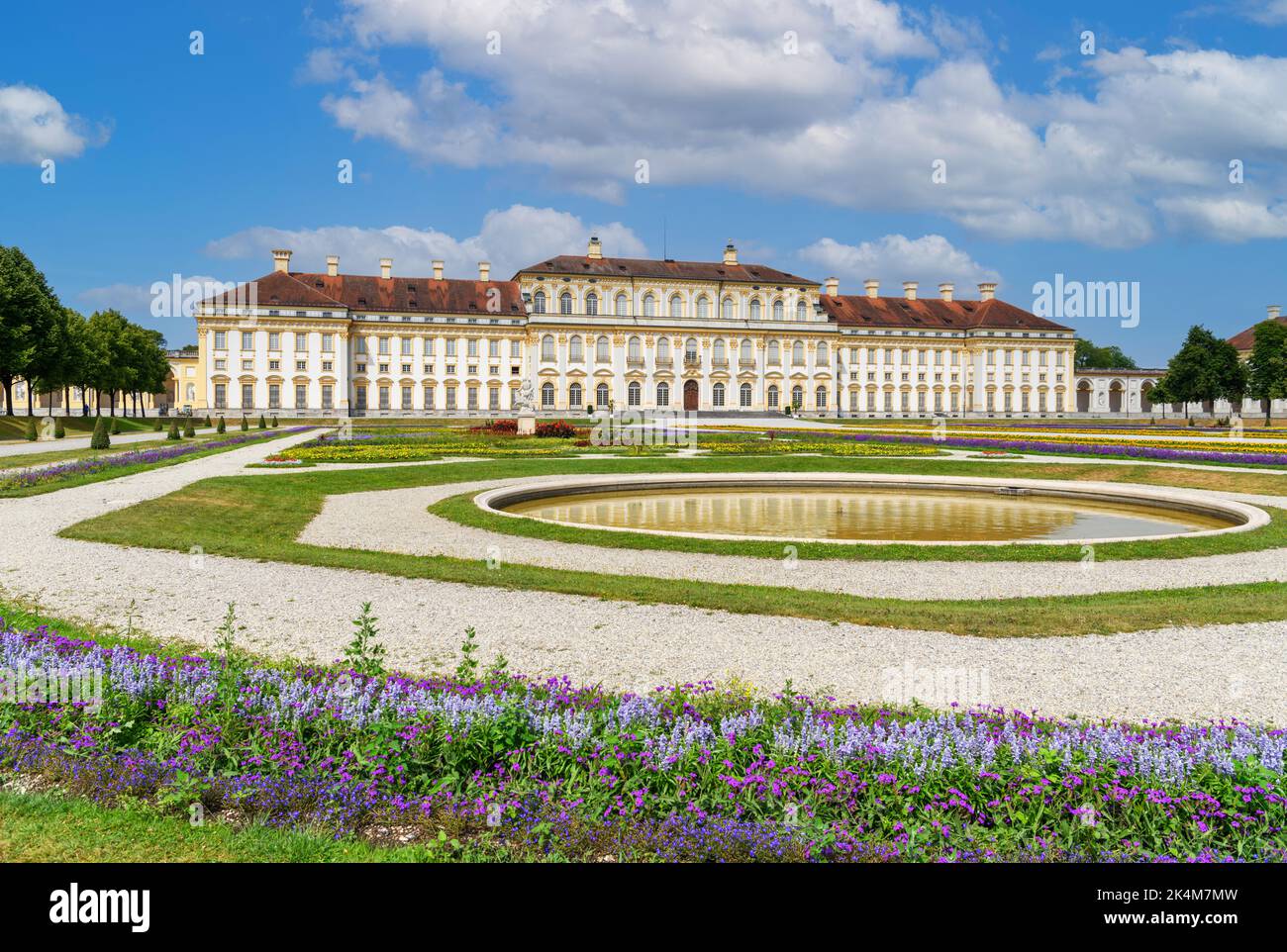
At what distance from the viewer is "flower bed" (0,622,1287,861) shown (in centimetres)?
389

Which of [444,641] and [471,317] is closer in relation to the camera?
[444,641]

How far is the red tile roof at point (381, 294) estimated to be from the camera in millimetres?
73000

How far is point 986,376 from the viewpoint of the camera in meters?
89.0

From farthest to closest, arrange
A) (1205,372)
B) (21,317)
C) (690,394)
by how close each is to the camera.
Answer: (690,394) < (1205,372) < (21,317)

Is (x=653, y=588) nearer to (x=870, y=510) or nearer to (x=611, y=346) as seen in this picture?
(x=870, y=510)

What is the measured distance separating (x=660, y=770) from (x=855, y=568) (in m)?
7.31

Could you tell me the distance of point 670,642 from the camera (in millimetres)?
7469

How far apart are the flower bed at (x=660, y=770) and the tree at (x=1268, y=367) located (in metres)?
57.2

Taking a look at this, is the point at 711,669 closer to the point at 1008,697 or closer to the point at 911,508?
the point at 1008,697

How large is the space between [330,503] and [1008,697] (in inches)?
580

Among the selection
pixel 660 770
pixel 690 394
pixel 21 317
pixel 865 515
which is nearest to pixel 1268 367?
pixel 690 394

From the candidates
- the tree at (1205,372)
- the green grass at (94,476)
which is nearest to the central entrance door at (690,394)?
the tree at (1205,372)

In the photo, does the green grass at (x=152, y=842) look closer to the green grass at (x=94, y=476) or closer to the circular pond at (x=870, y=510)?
the circular pond at (x=870, y=510)

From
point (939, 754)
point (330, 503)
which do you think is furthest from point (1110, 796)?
point (330, 503)
